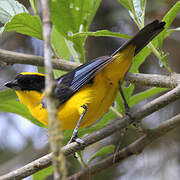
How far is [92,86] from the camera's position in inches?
106

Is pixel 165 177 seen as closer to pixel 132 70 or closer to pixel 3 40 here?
pixel 132 70

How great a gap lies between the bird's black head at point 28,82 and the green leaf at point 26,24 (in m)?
0.52

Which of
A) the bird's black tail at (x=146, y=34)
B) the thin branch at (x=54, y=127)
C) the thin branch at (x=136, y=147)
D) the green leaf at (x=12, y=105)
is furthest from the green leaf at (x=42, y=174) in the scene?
the thin branch at (x=54, y=127)

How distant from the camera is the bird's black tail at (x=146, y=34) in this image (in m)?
2.34

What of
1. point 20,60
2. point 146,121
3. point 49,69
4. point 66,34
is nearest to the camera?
point 49,69

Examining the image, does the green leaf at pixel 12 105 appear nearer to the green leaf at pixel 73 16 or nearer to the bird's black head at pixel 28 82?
the bird's black head at pixel 28 82

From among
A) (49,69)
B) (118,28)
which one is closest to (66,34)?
(49,69)

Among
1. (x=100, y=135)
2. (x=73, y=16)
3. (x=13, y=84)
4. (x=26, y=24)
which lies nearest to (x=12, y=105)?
(x=13, y=84)

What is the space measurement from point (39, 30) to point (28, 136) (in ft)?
8.44

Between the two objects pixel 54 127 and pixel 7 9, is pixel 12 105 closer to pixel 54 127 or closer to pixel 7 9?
pixel 7 9

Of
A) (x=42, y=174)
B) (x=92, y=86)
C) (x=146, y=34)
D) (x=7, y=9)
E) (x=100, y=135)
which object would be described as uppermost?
(x=7, y=9)

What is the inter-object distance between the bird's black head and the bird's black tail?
3.16 ft

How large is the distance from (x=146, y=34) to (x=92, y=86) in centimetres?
65

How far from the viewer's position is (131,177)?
4.21 metres
